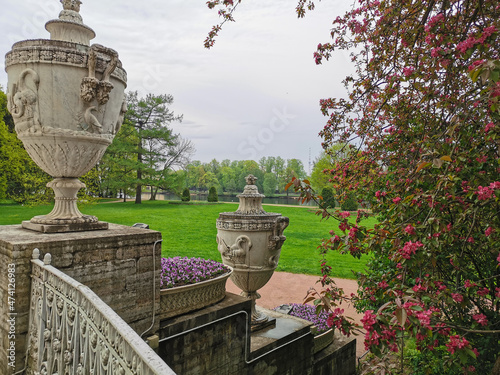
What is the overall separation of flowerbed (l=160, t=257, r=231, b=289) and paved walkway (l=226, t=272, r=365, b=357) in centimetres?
401

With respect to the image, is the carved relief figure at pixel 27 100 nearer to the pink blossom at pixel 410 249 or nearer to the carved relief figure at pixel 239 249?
the pink blossom at pixel 410 249

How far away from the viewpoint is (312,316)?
548cm

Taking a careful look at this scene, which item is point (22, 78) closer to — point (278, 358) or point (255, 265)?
point (255, 265)

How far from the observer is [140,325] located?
2691 millimetres

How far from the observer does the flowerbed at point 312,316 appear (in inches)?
203

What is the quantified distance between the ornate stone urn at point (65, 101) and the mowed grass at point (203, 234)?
6.48 meters

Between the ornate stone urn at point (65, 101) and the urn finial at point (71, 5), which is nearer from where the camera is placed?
the ornate stone urn at point (65, 101)

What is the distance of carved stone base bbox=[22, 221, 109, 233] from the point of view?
2.58 meters

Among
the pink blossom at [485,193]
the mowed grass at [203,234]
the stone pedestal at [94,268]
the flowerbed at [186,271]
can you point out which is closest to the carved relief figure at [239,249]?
the flowerbed at [186,271]

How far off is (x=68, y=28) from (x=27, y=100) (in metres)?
0.72

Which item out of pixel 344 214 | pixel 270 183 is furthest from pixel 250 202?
pixel 270 183

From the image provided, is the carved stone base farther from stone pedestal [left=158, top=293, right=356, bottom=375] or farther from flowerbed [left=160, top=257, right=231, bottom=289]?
stone pedestal [left=158, top=293, right=356, bottom=375]

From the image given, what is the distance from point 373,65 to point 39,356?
12.3 feet

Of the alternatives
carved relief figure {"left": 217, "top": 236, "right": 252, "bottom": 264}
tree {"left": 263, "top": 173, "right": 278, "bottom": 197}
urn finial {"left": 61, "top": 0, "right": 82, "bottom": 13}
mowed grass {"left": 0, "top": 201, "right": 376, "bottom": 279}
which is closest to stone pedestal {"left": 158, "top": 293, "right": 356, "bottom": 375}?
carved relief figure {"left": 217, "top": 236, "right": 252, "bottom": 264}
